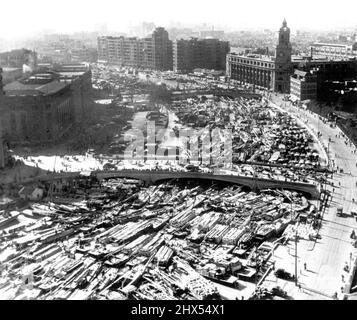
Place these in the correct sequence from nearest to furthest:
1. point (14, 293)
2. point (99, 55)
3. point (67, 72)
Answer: point (14, 293)
point (67, 72)
point (99, 55)

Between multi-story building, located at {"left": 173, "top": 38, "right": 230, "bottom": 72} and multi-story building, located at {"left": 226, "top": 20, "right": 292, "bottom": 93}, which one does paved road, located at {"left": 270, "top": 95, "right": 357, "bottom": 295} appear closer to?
multi-story building, located at {"left": 226, "top": 20, "right": 292, "bottom": 93}

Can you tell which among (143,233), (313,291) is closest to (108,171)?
(143,233)

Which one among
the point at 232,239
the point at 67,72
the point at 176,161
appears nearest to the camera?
the point at 232,239

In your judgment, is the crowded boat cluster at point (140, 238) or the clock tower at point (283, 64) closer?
the crowded boat cluster at point (140, 238)

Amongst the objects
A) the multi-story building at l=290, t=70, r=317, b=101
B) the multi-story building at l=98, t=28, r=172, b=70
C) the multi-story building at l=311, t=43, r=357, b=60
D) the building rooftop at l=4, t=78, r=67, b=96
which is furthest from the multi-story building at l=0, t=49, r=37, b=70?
the multi-story building at l=311, t=43, r=357, b=60

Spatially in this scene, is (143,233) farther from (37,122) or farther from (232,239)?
(37,122)

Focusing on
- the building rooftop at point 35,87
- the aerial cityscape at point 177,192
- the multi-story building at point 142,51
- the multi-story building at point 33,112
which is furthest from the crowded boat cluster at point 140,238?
the multi-story building at point 142,51

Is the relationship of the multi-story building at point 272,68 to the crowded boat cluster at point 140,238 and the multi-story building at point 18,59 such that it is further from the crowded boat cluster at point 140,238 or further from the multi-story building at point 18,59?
the crowded boat cluster at point 140,238
